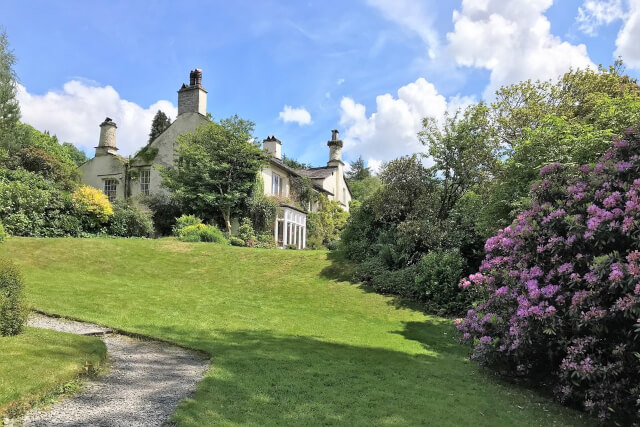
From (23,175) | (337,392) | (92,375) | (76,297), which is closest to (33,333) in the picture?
(92,375)

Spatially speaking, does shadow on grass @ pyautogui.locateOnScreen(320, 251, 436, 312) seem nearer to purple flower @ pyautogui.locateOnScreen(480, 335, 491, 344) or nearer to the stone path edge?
purple flower @ pyautogui.locateOnScreen(480, 335, 491, 344)

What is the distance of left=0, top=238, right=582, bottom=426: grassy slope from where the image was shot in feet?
16.5

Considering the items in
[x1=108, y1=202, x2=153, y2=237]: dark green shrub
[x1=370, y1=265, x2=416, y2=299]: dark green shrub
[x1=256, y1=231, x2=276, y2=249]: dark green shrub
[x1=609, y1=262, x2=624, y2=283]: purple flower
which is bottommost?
[x1=370, y1=265, x2=416, y2=299]: dark green shrub

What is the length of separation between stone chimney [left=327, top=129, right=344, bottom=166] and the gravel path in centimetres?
3389

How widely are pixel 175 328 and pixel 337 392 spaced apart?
445 cm

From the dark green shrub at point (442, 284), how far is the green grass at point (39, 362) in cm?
931

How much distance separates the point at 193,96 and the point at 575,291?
29336 mm

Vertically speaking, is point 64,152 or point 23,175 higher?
point 64,152

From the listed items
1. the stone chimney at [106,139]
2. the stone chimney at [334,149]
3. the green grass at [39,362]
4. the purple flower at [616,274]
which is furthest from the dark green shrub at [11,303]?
the stone chimney at [334,149]

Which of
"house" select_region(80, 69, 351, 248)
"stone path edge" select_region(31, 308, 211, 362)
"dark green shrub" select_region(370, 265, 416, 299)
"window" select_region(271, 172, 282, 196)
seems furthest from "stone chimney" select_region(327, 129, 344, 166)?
"stone path edge" select_region(31, 308, 211, 362)

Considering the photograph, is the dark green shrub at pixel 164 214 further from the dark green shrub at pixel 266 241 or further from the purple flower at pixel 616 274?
the purple flower at pixel 616 274

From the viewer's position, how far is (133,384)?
17.6 ft

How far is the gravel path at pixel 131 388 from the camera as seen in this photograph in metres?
4.17

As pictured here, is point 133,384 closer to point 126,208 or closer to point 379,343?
point 379,343
